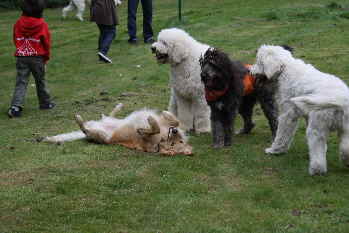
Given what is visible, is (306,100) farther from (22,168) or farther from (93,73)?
(93,73)

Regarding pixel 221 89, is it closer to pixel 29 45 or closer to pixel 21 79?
pixel 29 45

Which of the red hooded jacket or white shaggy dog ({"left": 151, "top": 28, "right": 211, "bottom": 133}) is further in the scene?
the red hooded jacket

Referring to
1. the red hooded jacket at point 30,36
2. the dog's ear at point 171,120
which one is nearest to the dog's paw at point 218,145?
the dog's ear at point 171,120

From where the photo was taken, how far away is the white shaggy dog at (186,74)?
812 centimetres

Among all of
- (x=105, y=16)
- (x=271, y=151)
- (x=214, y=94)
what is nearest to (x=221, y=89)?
(x=214, y=94)

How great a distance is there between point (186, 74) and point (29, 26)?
3.07m

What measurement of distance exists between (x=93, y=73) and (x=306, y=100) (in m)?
8.13

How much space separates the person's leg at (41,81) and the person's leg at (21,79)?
12 centimetres

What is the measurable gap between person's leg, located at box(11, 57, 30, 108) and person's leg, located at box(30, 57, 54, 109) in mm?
116

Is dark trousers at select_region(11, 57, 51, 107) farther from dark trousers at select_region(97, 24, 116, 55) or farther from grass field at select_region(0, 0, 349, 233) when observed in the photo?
dark trousers at select_region(97, 24, 116, 55)

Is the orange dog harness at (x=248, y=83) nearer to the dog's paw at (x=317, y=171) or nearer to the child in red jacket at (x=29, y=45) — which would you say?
the dog's paw at (x=317, y=171)

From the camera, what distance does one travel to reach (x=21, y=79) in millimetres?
9945

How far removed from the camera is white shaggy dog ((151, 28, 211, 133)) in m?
8.12

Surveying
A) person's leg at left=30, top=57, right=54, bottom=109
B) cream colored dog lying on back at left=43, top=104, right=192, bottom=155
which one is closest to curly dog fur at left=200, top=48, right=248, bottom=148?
cream colored dog lying on back at left=43, top=104, right=192, bottom=155
